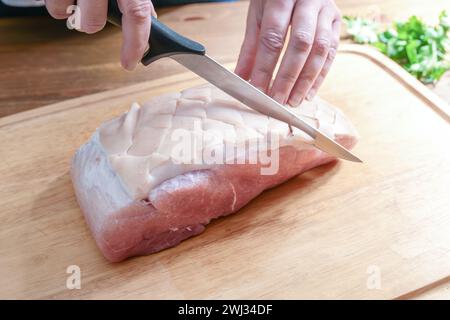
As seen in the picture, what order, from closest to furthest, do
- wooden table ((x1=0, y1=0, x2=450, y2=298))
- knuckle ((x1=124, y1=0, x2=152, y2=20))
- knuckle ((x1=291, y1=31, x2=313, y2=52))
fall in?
knuckle ((x1=124, y1=0, x2=152, y2=20))
knuckle ((x1=291, y1=31, x2=313, y2=52))
wooden table ((x1=0, y1=0, x2=450, y2=298))

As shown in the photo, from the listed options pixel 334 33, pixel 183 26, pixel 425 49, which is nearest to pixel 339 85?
pixel 334 33

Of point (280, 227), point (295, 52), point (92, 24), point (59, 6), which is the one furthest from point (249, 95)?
point (59, 6)

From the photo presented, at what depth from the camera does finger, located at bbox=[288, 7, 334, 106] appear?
2.22m

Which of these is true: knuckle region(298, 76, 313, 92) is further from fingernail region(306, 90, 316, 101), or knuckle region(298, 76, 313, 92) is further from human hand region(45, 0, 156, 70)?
human hand region(45, 0, 156, 70)

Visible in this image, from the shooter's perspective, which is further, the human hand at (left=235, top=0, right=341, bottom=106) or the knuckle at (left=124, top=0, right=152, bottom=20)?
the human hand at (left=235, top=0, right=341, bottom=106)

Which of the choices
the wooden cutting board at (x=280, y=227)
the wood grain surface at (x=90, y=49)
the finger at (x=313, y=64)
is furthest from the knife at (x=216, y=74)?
the wood grain surface at (x=90, y=49)

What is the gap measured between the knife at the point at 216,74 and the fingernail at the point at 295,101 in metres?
0.08

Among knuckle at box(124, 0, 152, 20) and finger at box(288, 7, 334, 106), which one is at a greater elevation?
knuckle at box(124, 0, 152, 20)

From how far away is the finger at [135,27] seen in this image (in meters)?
1.78

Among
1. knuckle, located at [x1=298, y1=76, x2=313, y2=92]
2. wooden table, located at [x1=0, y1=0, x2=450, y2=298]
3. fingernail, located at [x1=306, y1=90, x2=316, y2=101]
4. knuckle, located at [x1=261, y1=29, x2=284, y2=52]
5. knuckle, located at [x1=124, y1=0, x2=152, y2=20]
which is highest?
knuckle, located at [x1=124, y1=0, x2=152, y2=20]

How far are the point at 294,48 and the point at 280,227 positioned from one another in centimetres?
69

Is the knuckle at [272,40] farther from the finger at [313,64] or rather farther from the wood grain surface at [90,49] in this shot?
the wood grain surface at [90,49]

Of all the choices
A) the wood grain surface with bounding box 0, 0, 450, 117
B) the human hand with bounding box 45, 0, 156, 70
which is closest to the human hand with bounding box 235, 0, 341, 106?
the human hand with bounding box 45, 0, 156, 70

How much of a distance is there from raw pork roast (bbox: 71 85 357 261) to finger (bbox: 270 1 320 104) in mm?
118
